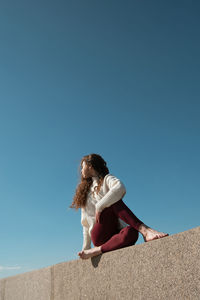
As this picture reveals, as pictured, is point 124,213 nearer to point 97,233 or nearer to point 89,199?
point 97,233

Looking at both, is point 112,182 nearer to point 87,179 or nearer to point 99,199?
Answer: point 99,199

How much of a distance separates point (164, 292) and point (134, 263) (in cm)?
42

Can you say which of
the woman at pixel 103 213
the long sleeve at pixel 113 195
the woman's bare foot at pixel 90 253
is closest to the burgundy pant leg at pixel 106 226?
the woman at pixel 103 213

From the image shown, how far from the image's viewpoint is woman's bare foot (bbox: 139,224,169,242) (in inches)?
122

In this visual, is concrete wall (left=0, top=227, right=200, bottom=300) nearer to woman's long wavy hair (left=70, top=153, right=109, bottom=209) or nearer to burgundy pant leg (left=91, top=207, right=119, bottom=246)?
burgundy pant leg (left=91, top=207, right=119, bottom=246)

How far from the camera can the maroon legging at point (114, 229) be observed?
11.6 ft

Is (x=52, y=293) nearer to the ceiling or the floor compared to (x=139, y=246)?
nearer to the floor

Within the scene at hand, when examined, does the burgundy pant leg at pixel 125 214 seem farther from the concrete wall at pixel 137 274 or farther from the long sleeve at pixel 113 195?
the concrete wall at pixel 137 274

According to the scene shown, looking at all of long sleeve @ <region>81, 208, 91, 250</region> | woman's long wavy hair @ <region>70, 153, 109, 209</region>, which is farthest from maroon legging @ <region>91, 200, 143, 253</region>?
woman's long wavy hair @ <region>70, 153, 109, 209</region>

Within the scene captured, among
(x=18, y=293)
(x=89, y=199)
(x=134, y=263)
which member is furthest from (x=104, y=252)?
(x=18, y=293)

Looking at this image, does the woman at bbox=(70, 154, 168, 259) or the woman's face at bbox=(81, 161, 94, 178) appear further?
the woman's face at bbox=(81, 161, 94, 178)

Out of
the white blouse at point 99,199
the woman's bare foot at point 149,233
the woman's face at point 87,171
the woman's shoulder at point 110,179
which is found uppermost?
the woman's face at point 87,171

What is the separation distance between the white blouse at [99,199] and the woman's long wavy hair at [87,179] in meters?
0.07

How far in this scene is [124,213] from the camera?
11.8 ft
